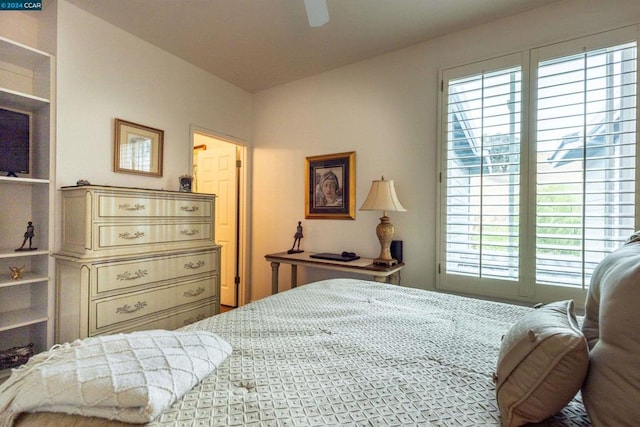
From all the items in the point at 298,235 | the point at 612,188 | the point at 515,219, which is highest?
the point at 612,188

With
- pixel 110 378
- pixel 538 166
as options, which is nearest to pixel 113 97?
pixel 110 378

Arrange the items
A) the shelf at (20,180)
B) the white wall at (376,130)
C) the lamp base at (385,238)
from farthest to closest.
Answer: the lamp base at (385,238) → the white wall at (376,130) → the shelf at (20,180)

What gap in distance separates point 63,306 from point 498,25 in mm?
3923

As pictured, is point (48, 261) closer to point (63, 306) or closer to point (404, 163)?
point (63, 306)

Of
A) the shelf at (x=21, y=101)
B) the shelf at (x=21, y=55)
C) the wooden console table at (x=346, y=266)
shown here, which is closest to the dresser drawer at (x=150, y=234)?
the wooden console table at (x=346, y=266)

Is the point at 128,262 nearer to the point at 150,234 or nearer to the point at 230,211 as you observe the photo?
the point at 150,234

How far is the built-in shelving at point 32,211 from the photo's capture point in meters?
2.14

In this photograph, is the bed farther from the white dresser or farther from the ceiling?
the ceiling

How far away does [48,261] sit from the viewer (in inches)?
85.9

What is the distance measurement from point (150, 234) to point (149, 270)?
28 cm

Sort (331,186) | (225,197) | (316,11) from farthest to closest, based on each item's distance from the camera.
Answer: (225,197)
(331,186)
(316,11)

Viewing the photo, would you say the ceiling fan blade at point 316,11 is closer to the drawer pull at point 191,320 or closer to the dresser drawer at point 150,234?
the dresser drawer at point 150,234

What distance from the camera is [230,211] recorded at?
393 cm

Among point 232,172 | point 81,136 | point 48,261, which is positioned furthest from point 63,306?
point 232,172
